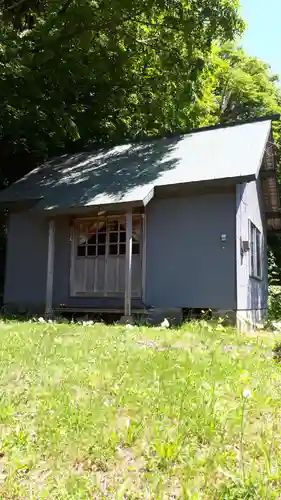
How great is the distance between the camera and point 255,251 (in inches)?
512

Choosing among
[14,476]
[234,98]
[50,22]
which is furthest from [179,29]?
[234,98]

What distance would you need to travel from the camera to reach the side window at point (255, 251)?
12.4 m

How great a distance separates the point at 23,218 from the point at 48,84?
6.69 meters

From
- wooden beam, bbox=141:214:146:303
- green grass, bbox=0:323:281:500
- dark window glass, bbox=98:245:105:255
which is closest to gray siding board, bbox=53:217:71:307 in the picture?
dark window glass, bbox=98:245:105:255

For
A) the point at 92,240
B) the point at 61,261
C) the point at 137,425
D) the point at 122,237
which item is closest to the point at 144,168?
the point at 122,237

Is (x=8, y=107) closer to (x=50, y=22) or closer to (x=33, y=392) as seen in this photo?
(x=50, y=22)

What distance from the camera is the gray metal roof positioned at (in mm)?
10117

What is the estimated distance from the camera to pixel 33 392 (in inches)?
162

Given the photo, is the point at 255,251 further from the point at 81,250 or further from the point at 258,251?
the point at 81,250

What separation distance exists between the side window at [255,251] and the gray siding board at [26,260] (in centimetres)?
542

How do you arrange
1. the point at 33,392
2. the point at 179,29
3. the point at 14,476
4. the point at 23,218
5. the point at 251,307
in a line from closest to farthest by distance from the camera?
the point at 14,476, the point at 33,392, the point at 251,307, the point at 23,218, the point at 179,29

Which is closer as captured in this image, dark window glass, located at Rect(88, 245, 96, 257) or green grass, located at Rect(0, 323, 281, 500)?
green grass, located at Rect(0, 323, 281, 500)

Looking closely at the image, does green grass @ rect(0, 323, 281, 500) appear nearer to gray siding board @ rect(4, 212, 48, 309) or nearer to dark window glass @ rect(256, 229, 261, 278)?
gray siding board @ rect(4, 212, 48, 309)

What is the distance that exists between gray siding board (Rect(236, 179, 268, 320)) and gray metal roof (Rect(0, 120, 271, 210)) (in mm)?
823
